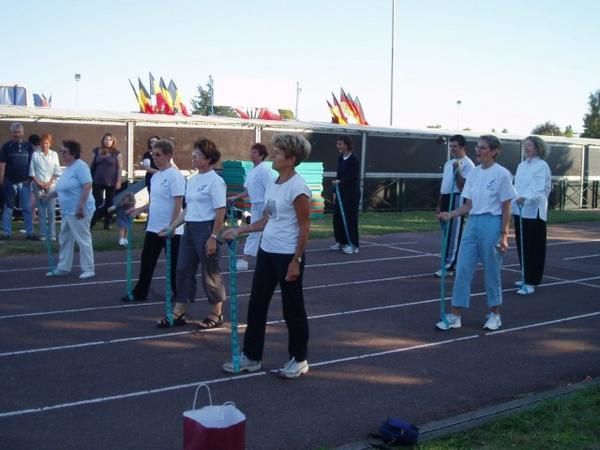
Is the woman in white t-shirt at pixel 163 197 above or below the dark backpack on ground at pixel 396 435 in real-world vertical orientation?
above

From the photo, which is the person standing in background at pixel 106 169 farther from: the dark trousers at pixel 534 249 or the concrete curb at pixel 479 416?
the concrete curb at pixel 479 416

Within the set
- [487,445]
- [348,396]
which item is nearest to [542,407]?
[487,445]

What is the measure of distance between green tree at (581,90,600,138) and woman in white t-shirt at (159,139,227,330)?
59.1m

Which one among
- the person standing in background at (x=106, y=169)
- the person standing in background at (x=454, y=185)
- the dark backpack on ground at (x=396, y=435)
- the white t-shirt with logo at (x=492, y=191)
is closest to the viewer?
the dark backpack on ground at (x=396, y=435)

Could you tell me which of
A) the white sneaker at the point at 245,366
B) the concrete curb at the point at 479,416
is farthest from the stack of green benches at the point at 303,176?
the concrete curb at the point at 479,416

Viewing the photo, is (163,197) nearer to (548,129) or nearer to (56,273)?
(56,273)

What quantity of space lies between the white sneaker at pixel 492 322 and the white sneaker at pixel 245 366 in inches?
115

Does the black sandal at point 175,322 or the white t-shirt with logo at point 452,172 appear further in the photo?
the white t-shirt with logo at point 452,172

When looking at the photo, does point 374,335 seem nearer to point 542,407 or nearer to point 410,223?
point 542,407

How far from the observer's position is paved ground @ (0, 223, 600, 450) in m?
5.33

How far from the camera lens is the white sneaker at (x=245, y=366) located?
6496mm

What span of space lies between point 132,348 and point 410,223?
12890 millimetres

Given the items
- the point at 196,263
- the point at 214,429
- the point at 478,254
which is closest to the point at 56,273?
the point at 196,263

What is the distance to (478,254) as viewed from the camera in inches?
317
